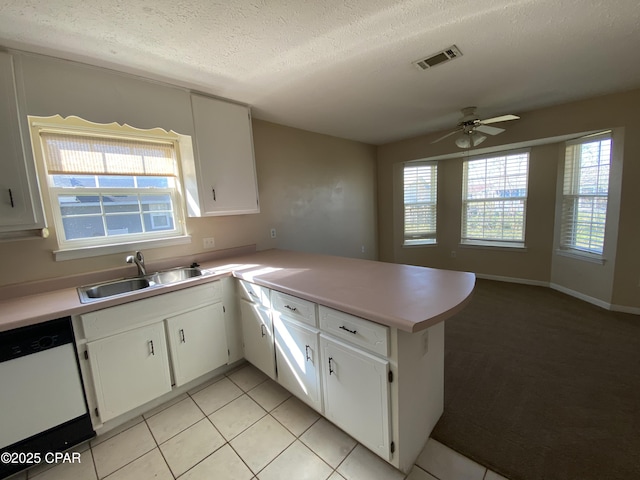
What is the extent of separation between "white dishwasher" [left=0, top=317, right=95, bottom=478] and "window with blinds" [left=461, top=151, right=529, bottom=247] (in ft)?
16.5

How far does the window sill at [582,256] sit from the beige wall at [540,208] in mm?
60

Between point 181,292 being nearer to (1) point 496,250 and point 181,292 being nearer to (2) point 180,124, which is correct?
(2) point 180,124

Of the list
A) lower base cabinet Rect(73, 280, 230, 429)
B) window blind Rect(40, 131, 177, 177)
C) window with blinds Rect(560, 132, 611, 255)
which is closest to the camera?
lower base cabinet Rect(73, 280, 230, 429)

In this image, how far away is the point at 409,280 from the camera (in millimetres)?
1645

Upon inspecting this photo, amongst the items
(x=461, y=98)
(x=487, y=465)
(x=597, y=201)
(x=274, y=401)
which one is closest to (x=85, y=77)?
(x=274, y=401)

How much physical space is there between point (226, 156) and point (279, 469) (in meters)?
2.36

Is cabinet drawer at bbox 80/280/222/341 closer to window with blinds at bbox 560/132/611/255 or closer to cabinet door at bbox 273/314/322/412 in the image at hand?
cabinet door at bbox 273/314/322/412

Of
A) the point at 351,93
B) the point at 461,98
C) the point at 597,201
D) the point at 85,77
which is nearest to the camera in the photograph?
the point at 85,77

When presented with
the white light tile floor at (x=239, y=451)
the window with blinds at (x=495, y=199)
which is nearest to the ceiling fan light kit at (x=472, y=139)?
the window with blinds at (x=495, y=199)

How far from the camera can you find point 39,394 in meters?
1.46

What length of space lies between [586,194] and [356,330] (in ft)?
12.5

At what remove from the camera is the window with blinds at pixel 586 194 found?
3109 millimetres

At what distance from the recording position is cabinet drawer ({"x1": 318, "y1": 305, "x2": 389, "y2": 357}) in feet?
4.08

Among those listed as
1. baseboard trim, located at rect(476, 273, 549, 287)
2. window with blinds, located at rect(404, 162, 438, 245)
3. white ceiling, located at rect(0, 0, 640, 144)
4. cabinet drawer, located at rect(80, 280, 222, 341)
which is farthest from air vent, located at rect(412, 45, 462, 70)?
baseboard trim, located at rect(476, 273, 549, 287)
